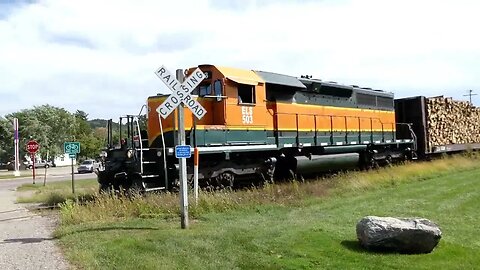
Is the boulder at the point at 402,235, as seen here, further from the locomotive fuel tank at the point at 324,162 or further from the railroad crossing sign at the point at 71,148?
the railroad crossing sign at the point at 71,148

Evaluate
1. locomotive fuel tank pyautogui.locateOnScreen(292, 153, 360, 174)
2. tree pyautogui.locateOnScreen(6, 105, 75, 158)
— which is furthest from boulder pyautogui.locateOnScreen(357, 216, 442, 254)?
tree pyautogui.locateOnScreen(6, 105, 75, 158)

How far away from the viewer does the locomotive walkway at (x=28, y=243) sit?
293 inches

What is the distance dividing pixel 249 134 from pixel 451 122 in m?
18.9

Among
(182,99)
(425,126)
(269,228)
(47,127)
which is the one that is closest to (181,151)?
(182,99)

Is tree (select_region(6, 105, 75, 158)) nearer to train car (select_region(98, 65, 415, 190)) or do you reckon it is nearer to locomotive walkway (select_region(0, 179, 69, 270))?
train car (select_region(98, 65, 415, 190))

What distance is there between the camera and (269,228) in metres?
9.41

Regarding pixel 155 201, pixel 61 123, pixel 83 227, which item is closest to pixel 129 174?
pixel 155 201

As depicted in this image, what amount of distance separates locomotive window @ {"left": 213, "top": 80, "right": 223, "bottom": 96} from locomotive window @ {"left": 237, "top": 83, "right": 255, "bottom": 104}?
74cm

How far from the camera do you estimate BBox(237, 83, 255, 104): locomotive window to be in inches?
610

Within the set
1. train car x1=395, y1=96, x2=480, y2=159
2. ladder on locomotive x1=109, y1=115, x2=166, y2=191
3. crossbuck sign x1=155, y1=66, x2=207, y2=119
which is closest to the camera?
crossbuck sign x1=155, y1=66, x2=207, y2=119

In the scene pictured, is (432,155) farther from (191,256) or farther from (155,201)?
(191,256)

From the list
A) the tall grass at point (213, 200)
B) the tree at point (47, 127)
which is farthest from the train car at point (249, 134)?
the tree at point (47, 127)

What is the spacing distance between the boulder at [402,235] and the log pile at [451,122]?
20730 mm

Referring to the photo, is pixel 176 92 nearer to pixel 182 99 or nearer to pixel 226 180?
pixel 182 99
